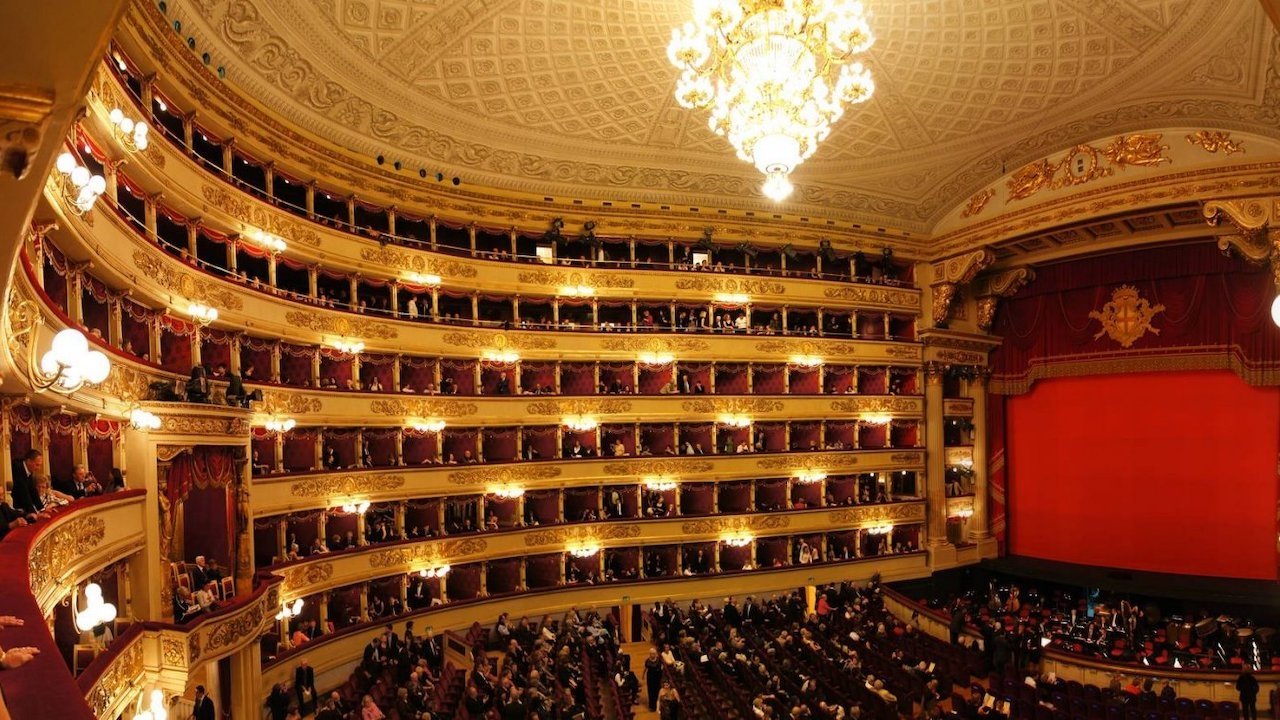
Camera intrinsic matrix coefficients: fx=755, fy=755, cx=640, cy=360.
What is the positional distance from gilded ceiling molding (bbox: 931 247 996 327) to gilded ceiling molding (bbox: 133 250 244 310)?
64.5 ft

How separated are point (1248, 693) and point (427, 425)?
16.8 m

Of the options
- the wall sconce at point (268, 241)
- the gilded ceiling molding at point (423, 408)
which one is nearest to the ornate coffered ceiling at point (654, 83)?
the wall sconce at point (268, 241)

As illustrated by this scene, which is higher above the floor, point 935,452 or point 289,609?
point 935,452

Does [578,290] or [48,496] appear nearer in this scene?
[48,496]

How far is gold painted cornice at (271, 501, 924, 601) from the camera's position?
14789mm

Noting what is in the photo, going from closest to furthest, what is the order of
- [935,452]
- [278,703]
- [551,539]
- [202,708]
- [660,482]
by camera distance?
[202,708] → [278,703] → [551,539] → [660,482] → [935,452]

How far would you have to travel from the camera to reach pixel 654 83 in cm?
1678

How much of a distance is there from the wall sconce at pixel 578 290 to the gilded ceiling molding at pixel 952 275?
1128 cm


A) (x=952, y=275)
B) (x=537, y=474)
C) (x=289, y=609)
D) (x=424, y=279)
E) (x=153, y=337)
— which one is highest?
(x=952, y=275)

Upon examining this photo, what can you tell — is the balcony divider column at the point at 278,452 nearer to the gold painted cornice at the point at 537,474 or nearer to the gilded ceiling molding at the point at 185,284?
the gold painted cornice at the point at 537,474

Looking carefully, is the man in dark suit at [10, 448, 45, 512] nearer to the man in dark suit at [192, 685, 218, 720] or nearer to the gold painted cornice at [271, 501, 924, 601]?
the man in dark suit at [192, 685, 218, 720]

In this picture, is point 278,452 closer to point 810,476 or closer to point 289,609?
point 289,609

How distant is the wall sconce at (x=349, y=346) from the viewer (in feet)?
53.1

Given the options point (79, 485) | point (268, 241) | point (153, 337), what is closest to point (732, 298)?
point (268, 241)
